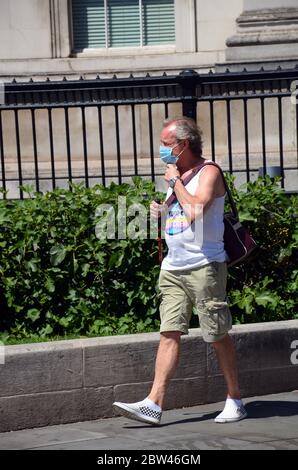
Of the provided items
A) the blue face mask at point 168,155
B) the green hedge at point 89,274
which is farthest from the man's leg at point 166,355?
the green hedge at point 89,274

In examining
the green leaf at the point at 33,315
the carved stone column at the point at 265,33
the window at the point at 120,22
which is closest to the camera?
the green leaf at the point at 33,315

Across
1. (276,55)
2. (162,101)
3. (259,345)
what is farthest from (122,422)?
(276,55)

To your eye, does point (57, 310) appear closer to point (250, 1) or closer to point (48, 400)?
point (48, 400)

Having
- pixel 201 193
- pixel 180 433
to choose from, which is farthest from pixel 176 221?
pixel 180 433

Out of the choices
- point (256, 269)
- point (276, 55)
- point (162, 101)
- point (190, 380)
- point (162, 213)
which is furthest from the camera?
point (276, 55)

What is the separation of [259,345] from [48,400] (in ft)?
5.02

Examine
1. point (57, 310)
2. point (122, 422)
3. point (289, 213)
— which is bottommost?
point (122, 422)

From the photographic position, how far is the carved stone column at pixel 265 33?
13430mm

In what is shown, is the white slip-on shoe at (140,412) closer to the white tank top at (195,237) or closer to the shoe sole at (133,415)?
the shoe sole at (133,415)

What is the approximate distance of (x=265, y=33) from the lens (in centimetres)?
1352

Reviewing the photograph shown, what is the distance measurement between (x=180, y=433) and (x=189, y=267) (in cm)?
101

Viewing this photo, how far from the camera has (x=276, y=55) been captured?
44.0 feet

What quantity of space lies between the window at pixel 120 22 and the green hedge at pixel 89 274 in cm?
613

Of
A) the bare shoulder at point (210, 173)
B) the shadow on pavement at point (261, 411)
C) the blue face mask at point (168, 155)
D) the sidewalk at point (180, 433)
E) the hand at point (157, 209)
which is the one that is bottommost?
the shadow on pavement at point (261, 411)
